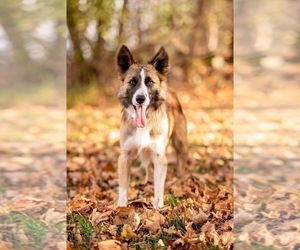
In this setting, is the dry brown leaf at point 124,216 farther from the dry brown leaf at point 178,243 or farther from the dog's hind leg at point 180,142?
the dog's hind leg at point 180,142

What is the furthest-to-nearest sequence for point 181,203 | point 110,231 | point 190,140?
point 190,140 → point 181,203 → point 110,231

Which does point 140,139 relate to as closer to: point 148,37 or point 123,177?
point 123,177

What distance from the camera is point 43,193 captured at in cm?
317

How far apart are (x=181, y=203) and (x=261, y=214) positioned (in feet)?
1.86

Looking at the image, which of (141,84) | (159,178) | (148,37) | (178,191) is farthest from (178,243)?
(148,37)

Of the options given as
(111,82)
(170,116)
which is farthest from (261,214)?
(111,82)

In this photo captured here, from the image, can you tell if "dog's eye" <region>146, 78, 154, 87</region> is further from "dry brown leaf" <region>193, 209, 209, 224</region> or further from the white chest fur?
"dry brown leaf" <region>193, 209, 209, 224</region>

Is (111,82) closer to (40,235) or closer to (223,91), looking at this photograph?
(223,91)

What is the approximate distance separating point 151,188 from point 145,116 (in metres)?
0.61

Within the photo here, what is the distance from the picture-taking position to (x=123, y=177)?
3545 millimetres

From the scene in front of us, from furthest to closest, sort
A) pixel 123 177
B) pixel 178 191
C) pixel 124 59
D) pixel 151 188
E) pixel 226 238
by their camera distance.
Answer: pixel 151 188
pixel 178 191
pixel 123 177
pixel 124 59
pixel 226 238

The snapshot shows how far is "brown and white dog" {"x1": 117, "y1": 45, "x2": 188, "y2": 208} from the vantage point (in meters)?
3.36

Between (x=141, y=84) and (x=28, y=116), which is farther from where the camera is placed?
(x=141, y=84)

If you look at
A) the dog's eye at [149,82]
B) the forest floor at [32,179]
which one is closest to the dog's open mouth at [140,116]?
the dog's eye at [149,82]
